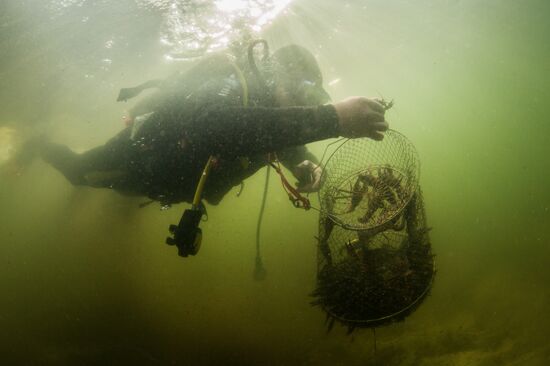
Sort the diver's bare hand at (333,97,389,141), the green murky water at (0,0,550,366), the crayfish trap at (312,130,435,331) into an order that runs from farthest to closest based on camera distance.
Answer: the green murky water at (0,0,550,366), the crayfish trap at (312,130,435,331), the diver's bare hand at (333,97,389,141)

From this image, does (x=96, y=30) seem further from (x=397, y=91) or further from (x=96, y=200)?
(x=397, y=91)

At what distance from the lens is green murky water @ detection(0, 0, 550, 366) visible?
707 cm

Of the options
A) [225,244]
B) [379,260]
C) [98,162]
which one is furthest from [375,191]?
[225,244]

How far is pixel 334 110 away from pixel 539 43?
86.6 feet

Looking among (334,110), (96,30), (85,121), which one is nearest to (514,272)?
(334,110)

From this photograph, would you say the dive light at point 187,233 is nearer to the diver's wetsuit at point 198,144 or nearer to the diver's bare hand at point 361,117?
the diver's wetsuit at point 198,144

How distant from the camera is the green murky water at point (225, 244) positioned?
7.07 metres

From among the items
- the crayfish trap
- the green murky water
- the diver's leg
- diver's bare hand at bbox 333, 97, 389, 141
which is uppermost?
diver's bare hand at bbox 333, 97, 389, 141

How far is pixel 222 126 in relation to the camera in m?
2.06

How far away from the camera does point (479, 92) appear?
27.7 metres

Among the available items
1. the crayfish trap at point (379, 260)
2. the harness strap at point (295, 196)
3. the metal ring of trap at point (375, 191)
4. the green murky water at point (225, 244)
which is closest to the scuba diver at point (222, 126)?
the harness strap at point (295, 196)

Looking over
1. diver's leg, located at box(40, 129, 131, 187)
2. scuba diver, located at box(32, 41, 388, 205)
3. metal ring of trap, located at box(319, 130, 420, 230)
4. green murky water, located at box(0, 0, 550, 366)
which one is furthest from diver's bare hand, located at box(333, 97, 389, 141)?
green murky water, located at box(0, 0, 550, 366)

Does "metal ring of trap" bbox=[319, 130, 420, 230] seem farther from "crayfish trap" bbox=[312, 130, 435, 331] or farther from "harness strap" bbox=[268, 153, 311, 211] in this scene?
"harness strap" bbox=[268, 153, 311, 211]

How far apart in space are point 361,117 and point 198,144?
1.21 m
